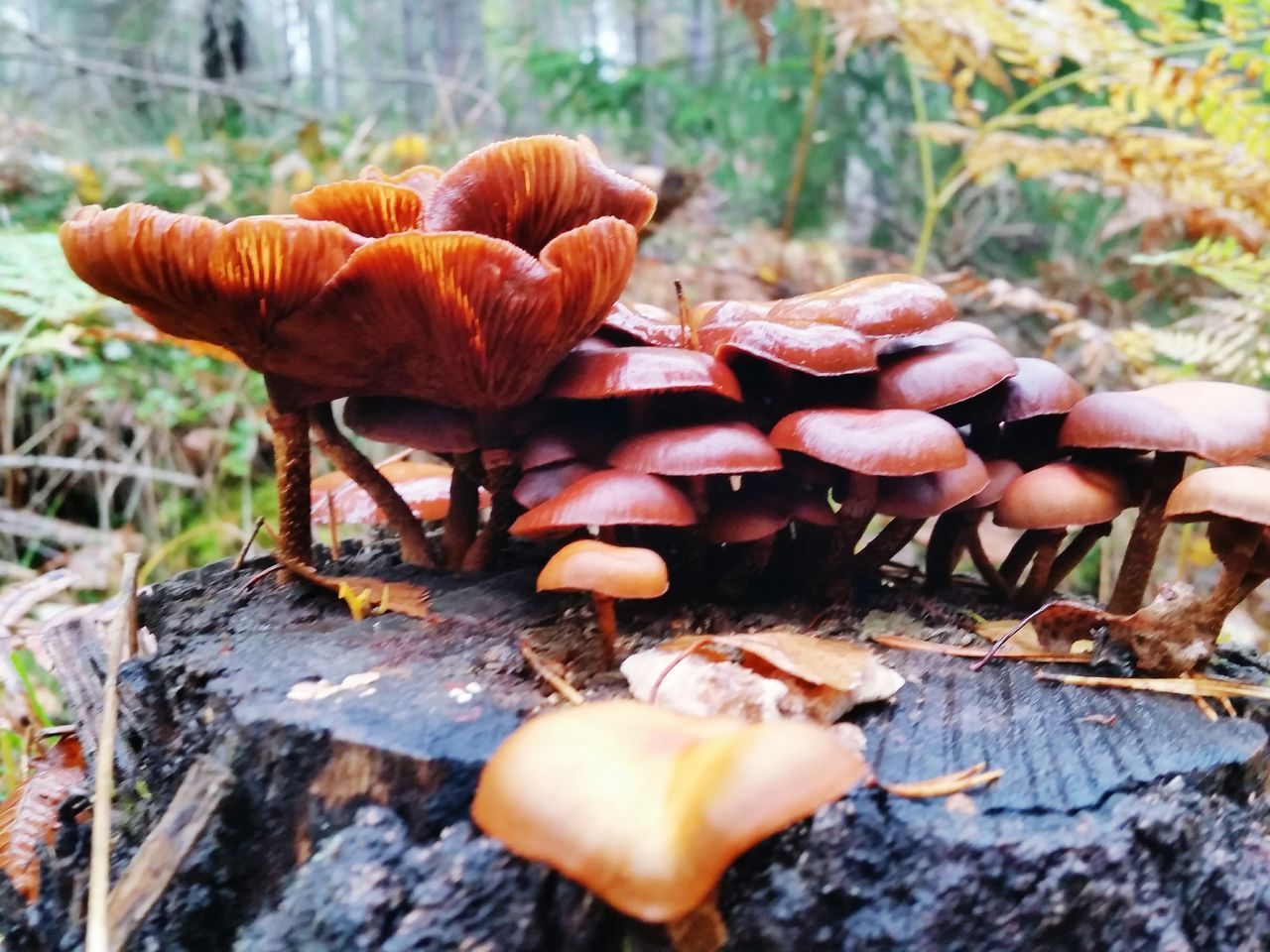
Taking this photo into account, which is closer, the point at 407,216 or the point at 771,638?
the point at 771,638

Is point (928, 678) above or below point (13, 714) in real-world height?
above

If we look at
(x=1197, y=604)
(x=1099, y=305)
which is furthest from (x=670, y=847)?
(x=1099, y=305)

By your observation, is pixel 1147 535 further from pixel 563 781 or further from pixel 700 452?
pixel 563 781

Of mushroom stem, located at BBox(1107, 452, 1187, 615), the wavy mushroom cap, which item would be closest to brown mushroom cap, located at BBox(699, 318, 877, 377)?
mushroom stem, located at BBox(1107, 452, 1187, 615)

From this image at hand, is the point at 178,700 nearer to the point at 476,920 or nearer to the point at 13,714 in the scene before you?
the point at 476,920

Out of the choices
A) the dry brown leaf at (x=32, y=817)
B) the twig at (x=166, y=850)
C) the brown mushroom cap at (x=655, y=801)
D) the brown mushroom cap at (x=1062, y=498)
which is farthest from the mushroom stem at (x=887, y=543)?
the dry brown leaf at (x=32, y=817)

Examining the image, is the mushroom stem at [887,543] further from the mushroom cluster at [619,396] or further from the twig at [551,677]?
the twig at [551,677]

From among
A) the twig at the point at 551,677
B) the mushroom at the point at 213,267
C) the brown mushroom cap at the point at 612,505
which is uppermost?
the mushroom at the point at 213,267

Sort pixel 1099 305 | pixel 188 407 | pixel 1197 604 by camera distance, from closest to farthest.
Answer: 1. pixel 1197 604
2. pixel 188 407
3. pixel 1099 305
